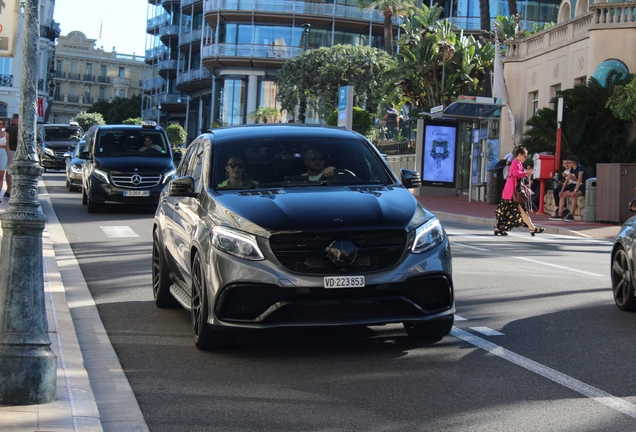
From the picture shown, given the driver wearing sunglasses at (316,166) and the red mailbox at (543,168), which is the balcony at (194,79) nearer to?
the red mailbox at (543,168)

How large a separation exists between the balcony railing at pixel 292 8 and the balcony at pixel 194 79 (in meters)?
11.7

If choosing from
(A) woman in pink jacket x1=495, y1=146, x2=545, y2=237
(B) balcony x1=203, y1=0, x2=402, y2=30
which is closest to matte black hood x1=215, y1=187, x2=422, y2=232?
(A) woman in pink jacket x1=495, y1=146, x2=545, y2=237

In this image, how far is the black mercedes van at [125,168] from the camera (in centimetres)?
2278

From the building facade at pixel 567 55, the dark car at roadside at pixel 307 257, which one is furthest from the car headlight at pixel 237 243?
the building facade at pixel 567 55

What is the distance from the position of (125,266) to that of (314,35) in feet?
234

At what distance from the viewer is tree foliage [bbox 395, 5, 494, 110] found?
5019 centimetres

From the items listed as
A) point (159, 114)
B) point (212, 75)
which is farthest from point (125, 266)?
point (159, 114)

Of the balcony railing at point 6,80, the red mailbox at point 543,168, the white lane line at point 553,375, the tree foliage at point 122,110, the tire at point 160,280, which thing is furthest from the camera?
the tree foliage at point 122,110

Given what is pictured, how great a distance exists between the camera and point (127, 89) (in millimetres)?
159875

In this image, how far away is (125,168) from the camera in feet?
75.0

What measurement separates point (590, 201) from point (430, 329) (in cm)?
1959

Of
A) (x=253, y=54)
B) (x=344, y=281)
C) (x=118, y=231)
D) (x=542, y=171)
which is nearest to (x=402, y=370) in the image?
(x=344, y=281)

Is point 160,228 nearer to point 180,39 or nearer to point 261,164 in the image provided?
point 261,164

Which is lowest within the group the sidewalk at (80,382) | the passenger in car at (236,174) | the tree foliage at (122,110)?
the sidewalk at (80,382)
